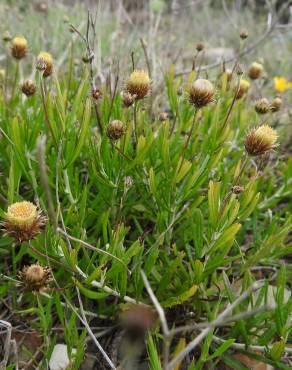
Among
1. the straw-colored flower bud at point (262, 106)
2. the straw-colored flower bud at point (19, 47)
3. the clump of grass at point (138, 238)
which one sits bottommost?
the clump of grass at point (138, 238)

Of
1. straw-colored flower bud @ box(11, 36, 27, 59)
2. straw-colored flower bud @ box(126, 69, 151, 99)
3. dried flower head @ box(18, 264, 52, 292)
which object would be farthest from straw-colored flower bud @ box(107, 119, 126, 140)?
straw-colored flower bud @ box(11, 36, 27, 59)

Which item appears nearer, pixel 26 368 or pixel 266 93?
pixel 26 368

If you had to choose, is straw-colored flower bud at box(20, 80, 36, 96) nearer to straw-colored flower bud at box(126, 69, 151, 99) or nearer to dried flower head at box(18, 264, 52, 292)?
straw-colored flower bud at box(126, 69, 151, 99)

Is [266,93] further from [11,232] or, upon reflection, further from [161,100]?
[11,232]

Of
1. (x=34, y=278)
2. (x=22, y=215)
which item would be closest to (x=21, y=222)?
(x=22, y=215)

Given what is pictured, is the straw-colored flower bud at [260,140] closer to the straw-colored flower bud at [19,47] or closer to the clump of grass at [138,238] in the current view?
the clump of grass at [138,238]

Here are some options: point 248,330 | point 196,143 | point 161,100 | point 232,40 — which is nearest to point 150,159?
point 196,143

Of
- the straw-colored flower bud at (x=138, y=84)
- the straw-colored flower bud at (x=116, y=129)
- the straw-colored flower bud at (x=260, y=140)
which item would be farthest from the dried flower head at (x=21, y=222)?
the straw-colored flower bud at (x=260, y=140)
